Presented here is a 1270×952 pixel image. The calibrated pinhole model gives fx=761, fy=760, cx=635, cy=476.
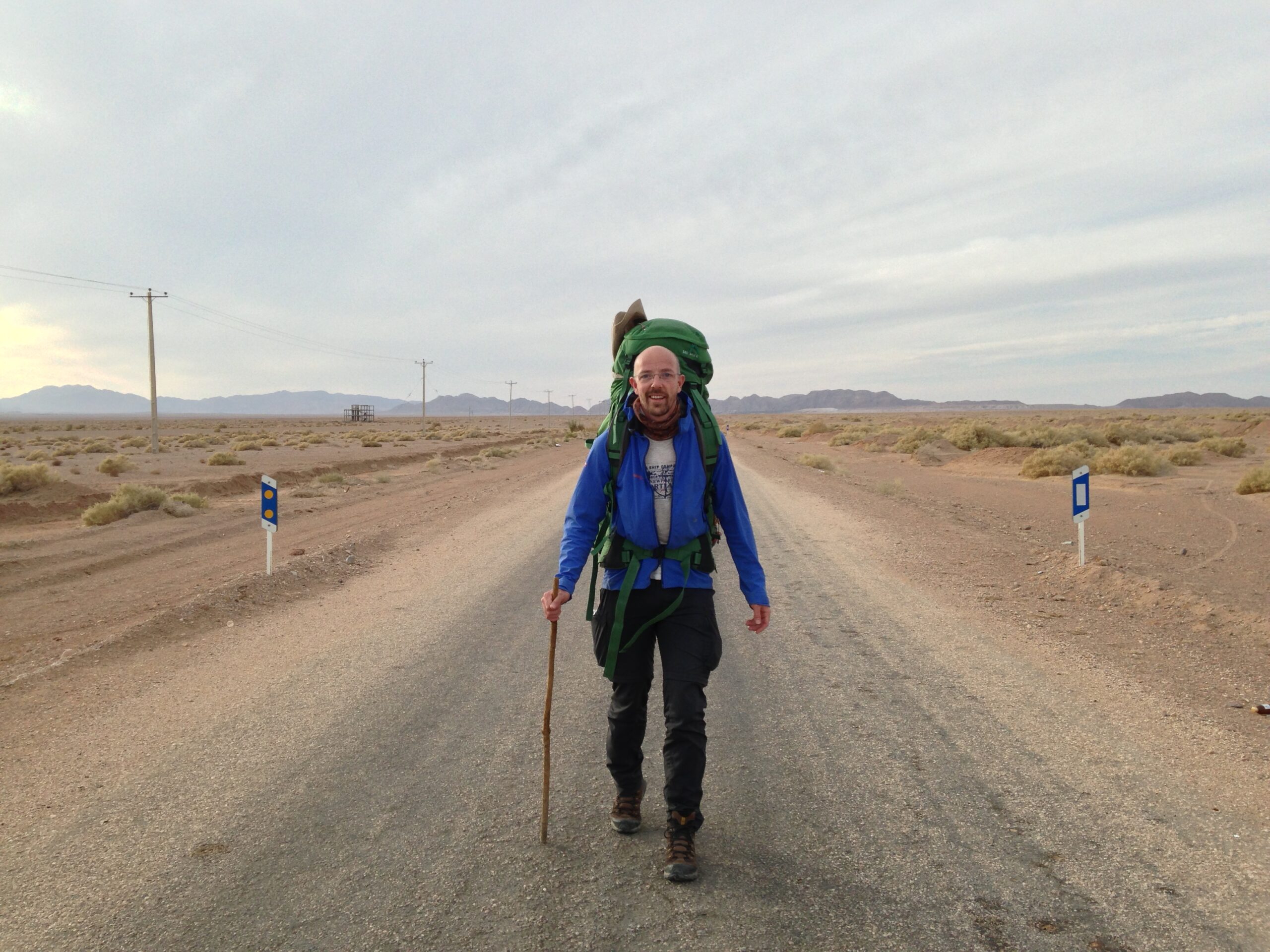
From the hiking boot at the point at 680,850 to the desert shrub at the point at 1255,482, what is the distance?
19.3 m

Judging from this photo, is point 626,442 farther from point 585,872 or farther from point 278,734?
point 278,734

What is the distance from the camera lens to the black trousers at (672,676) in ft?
10.2

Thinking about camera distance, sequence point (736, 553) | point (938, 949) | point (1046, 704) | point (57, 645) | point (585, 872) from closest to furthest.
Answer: point (938, 949)
point (585, 872)
point (736, 553)
point (1046, 704)
point (57, 645)

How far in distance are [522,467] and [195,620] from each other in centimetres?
2073

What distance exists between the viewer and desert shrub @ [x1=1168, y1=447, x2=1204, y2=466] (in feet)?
80.4

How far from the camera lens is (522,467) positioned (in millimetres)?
27703

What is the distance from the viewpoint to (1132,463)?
848 inches

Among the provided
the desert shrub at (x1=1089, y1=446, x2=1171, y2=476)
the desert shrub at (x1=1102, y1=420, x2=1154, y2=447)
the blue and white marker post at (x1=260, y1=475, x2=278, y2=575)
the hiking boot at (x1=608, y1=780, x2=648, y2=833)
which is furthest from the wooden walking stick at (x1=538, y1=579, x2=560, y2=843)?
the desert shrub at (x1=1102, y1=420, x2=1154, y2=447)

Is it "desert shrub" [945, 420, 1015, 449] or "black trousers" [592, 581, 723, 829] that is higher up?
"desert shrub" [945, 420, 1015, 449]

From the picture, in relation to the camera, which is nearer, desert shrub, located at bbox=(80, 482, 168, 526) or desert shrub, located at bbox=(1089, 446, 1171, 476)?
desert shrub, located at bbox=(80, 482, 168, 526)

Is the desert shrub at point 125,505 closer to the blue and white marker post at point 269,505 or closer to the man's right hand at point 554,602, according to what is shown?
the blue and white marker post at point 269,505

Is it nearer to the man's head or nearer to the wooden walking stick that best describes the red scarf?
the man's head

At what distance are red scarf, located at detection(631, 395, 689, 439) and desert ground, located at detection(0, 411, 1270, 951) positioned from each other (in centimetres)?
176

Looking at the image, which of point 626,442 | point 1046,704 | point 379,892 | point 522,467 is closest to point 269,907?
point 379,892
